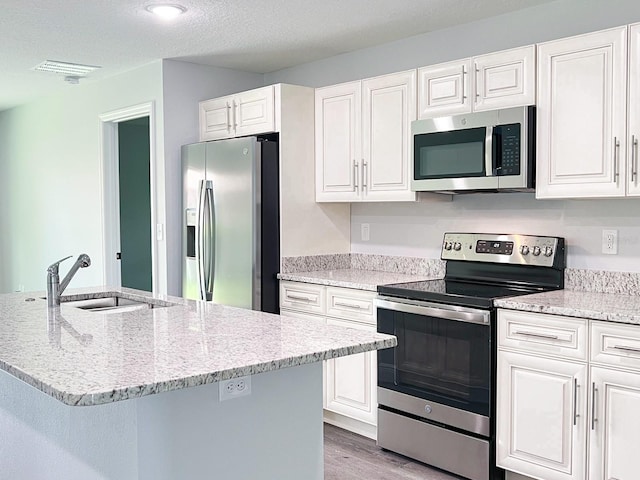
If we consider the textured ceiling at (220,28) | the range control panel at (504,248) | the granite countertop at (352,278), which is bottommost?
the granite countertop at (352,278)

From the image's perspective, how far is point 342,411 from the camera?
12.4 ft

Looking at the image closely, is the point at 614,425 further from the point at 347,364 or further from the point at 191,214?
the point at 191,214

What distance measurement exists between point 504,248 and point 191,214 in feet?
6.97

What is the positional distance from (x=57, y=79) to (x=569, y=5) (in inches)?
155

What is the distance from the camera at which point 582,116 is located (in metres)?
2.90

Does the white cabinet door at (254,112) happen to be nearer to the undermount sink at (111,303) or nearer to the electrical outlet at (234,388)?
the undermount sink at (111,303)

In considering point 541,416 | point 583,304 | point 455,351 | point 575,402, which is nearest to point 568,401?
point 575,402

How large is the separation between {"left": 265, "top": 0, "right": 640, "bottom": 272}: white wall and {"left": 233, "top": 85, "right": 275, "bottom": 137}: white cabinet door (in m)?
0.62

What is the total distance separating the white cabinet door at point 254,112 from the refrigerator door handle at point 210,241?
43 centimetres

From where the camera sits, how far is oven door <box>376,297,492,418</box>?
2.98m

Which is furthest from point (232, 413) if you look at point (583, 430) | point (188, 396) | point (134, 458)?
point (583, 430)

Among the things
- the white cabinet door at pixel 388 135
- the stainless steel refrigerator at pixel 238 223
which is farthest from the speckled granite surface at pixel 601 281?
the stainless steel refrigerator at pixel 238 223

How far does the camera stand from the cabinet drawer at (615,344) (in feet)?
8.18

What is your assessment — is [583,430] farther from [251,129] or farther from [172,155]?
[172,155]
